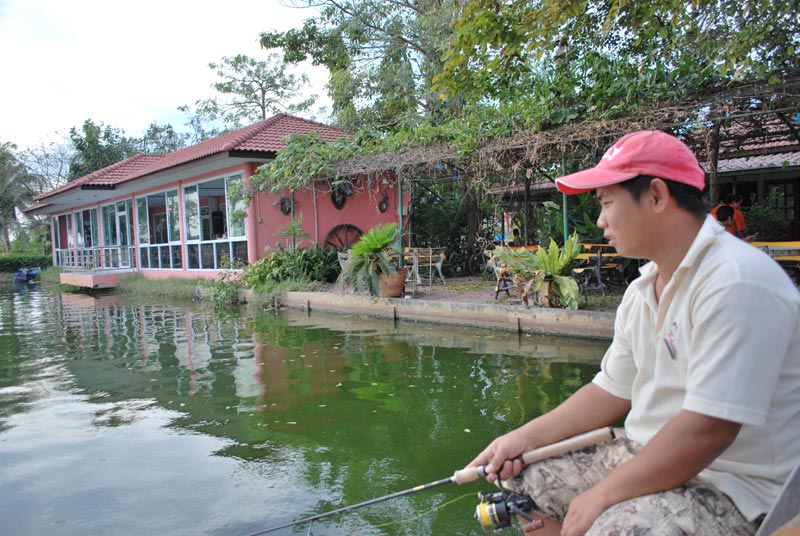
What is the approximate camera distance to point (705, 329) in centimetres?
144

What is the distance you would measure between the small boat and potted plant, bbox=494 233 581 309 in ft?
85.2

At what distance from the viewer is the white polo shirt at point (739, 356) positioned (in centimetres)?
137

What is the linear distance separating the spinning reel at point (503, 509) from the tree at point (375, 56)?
13821 mm

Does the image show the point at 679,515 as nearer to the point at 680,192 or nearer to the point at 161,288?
the point at 680,192

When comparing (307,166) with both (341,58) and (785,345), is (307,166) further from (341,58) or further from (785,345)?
(785,345)

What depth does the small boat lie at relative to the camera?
2695 centimetres

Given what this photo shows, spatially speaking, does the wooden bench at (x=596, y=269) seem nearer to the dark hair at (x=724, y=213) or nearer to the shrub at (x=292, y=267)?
the dark hair at (x=724, y=213)

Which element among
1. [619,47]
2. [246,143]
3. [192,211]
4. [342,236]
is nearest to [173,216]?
[192,211]

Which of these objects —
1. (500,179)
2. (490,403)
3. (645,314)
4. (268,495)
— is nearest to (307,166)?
(500,179)

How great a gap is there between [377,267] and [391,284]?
0.41 metres

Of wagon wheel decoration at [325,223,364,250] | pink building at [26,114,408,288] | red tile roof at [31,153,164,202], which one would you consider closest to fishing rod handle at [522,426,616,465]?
pink building at [26,114,408,288]

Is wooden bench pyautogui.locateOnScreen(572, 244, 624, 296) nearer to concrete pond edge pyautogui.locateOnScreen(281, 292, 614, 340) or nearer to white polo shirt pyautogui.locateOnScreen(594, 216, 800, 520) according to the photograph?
concrete pond edge pyautogui.locateOnScreen(281, 292, 614, 340)

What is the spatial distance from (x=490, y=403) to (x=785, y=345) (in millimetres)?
3956

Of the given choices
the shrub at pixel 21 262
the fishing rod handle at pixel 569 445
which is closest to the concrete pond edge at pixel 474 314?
the fishing rod handle at pixel 569 445
